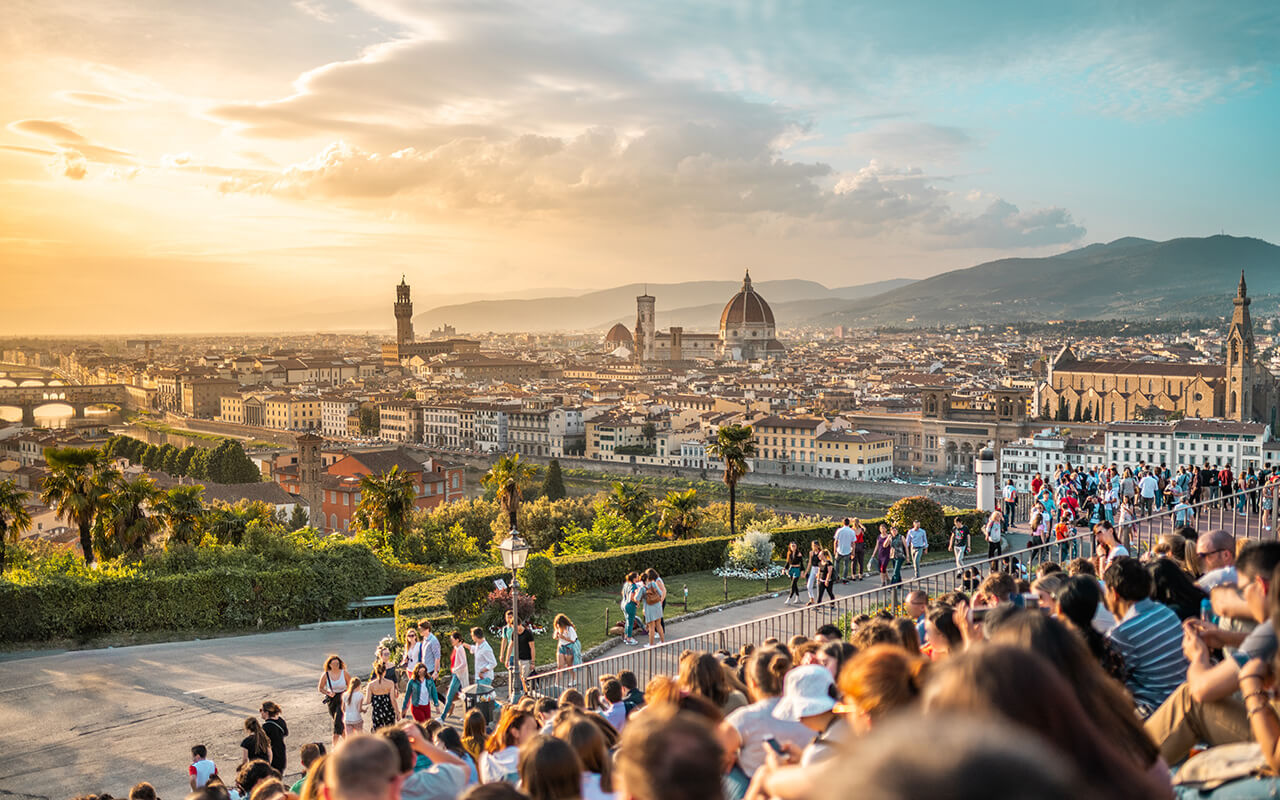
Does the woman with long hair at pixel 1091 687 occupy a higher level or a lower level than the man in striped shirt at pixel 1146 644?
higher

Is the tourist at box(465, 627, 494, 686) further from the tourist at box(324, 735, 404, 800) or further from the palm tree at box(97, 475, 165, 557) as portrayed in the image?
the palm tree at box(97, 475, 165, 557)

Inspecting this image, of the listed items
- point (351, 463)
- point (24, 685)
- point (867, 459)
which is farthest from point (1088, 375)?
point (24, 685)

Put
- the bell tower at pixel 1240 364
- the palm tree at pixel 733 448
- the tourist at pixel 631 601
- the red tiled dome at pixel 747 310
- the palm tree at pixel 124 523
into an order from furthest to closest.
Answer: the red tiled dome at pixel 747 310 < the bell tower at pixel 1240 364 < the palm tree at pixel 733 448 < the palm tree at pixel 124 523 < the tourist at pixel 631 601

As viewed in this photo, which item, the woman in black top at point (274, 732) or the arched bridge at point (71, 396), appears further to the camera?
the arched bridge at point (71, 396)

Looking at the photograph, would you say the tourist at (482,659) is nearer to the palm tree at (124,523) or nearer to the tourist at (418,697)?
the tourist at (418,697)

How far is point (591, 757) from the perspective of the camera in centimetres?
347

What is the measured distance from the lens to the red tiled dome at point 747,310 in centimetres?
18350

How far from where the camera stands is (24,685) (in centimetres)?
1370

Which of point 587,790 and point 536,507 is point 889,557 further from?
point 536,507

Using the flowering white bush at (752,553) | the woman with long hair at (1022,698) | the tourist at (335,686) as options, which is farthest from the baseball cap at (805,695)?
the flowering white bush at (752,553)

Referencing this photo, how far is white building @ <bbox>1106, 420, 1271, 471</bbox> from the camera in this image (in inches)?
2186

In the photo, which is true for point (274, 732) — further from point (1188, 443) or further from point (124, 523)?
point (1188, 443)

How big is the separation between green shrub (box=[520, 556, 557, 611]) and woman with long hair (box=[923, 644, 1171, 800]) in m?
14.6

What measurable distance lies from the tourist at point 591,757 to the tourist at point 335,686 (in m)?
5.92
